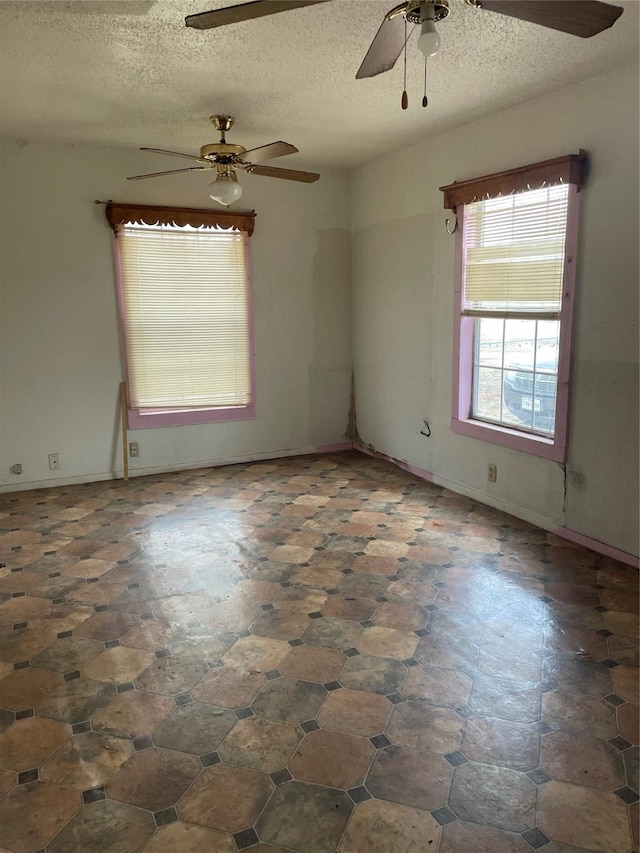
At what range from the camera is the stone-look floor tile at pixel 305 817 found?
65.5 inches

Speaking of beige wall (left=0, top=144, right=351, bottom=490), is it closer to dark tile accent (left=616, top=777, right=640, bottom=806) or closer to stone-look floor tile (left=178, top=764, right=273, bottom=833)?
stone-look floor tile (left=178, top=764, right=273, bottom=833)

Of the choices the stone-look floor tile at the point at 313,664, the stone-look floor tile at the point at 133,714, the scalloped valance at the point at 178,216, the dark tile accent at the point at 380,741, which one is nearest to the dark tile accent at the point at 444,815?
the dark tile accent at the point at 380,741

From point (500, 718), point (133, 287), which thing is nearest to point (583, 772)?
point (500, 718)

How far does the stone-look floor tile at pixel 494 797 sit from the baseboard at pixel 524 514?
71.8 inches

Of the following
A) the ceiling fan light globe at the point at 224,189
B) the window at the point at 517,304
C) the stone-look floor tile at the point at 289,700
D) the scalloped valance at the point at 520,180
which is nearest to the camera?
the stone-look floor tile at the point at 289,700

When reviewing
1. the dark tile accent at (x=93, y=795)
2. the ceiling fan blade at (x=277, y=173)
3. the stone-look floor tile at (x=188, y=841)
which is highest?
the ceiling fan blade at (x=277, y=173)

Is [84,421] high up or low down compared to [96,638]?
up

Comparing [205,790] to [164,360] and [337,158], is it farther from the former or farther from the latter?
[337,158]

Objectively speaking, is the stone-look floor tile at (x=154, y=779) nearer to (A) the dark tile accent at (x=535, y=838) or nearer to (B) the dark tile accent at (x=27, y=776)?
(B) the dark tile accent at (x=27, y=776)

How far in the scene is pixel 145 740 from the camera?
2.04 metres

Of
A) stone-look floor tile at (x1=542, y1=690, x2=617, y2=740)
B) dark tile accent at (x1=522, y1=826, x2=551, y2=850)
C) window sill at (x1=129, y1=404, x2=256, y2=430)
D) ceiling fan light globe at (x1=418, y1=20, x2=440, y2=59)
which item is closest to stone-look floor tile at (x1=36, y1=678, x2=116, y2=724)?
dark tile accent at (x1=522, y1=826, x2=551, y2=850)

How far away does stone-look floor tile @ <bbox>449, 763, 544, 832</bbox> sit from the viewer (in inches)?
67.8

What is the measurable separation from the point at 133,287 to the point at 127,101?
5.31 feet

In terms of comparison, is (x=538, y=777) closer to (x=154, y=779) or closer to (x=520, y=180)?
(x=154, y=779)
